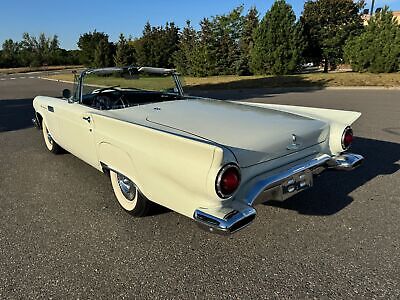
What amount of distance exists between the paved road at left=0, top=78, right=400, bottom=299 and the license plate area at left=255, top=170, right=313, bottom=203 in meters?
0.42

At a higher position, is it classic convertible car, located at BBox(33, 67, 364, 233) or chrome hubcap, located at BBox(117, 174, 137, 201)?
classic convertible car, located at BBox(33, 67, 364, 233)

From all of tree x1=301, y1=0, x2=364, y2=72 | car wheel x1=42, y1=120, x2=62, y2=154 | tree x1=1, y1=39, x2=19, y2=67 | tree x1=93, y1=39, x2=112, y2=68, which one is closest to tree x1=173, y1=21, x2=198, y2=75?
tree x1=93, y1=39, x2=112, y2=68

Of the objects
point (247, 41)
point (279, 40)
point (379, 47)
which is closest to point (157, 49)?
point (247, 41)

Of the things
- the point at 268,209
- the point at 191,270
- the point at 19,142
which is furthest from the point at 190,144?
the point at 19,142

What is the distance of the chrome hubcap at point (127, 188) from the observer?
307 cm

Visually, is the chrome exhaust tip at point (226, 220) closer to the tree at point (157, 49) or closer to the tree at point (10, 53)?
the tree at point (157, 49)

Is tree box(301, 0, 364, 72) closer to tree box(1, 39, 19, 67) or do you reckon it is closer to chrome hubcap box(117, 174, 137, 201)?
chrome hubcap box(117, 174, 137, 201)

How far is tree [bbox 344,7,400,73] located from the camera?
19.0m

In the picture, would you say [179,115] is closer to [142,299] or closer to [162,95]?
[162,95]

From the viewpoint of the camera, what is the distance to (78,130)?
3633 mm

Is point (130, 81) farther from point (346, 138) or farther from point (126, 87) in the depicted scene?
point (346, 138)

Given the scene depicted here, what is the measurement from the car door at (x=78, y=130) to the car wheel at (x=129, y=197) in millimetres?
360

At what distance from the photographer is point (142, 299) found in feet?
6.82

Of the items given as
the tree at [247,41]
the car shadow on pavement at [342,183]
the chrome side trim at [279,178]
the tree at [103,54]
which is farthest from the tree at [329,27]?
the chrome side trim at [279,178]
